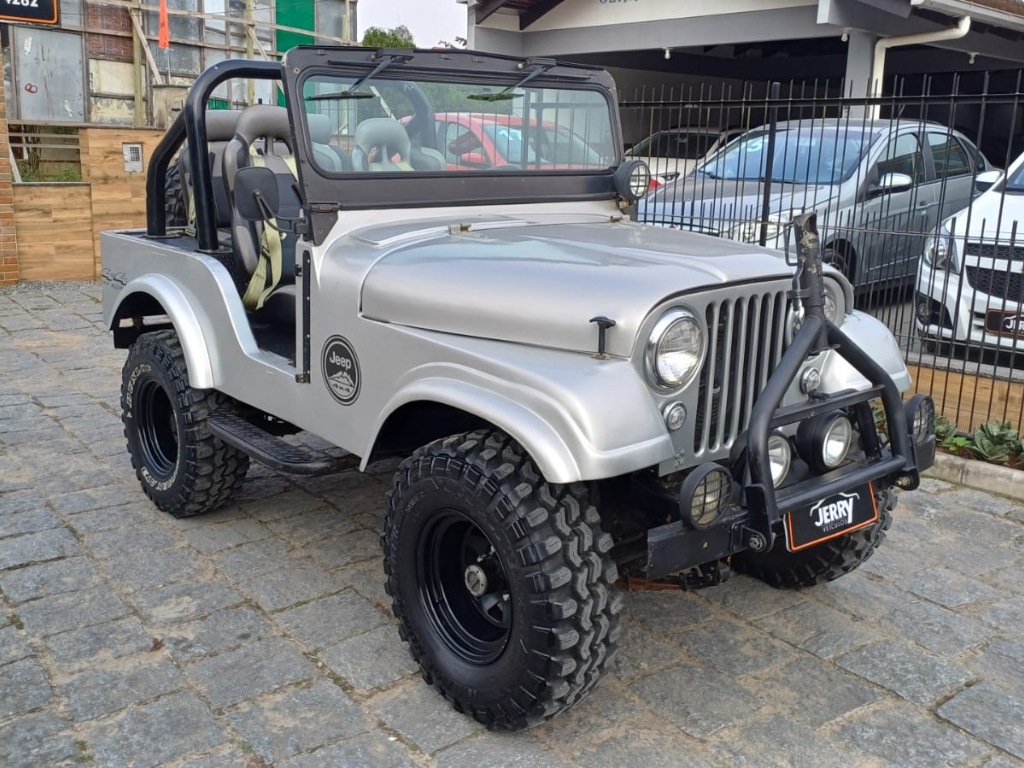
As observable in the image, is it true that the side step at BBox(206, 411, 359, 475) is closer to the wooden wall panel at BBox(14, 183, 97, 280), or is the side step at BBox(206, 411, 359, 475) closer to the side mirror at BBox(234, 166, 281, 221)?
the side mirror at BBox(234, 166, 281, 221)


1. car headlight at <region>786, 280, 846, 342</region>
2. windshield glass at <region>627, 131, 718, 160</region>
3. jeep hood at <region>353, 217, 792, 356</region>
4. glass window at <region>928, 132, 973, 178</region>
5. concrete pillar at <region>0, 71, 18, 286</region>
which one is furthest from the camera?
concrete pillar at <region>0, 71, 18, 286</region>

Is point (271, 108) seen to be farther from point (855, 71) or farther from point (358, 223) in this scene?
point (855, 71)

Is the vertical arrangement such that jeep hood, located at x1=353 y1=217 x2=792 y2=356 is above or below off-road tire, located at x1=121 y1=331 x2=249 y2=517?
above

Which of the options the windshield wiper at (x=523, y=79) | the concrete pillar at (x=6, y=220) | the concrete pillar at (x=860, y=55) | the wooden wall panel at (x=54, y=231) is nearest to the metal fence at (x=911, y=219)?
the windshield wiper at (x=523, y=79)

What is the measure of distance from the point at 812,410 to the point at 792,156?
533 cm

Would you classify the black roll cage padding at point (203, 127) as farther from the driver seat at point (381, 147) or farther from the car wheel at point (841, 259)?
the car wheel at point (841, 259)

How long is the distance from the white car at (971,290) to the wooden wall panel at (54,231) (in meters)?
8.42

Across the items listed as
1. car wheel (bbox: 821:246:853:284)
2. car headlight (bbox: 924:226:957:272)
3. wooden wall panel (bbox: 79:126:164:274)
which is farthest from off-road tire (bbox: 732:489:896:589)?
wooden wall panel (bbox: 79:126:164:274)

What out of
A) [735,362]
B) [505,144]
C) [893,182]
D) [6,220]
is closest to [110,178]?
[6,220]

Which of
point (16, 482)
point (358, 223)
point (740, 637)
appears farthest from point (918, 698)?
point (16, 482)

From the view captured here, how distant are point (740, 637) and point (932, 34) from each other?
9903mm

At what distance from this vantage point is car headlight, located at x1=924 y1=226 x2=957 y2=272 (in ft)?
17.4

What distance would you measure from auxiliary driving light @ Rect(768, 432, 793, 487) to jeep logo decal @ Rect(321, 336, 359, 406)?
1.32 m

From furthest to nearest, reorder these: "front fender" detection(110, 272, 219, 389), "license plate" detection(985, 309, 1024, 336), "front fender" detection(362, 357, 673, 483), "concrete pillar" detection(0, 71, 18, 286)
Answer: "concrete pillar" detection(0, 71, 18, 286) < "license plate" detection(985, 309, 1024, 336) < "front fender" detection(110, 272, 219, 389) < "front fender" detection(362, 357, 673, 483)
